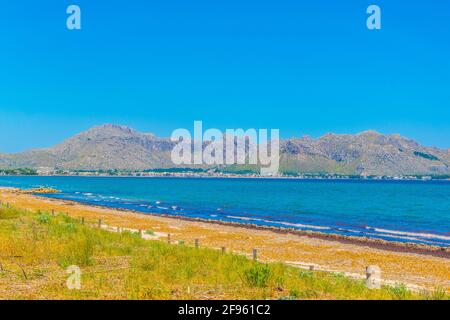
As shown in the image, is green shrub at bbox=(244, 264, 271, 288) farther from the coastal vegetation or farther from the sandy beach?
the sandy beach

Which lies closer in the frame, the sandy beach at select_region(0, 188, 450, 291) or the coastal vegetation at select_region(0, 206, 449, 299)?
the coastal vegetation at select_region(0, 206, 449, 299)

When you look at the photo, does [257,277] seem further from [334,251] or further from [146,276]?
[334,251]

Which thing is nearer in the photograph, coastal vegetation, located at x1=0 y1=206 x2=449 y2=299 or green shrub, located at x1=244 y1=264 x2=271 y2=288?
coastal vegetation, located at x1=0 y1=206 x2=449 y2=299

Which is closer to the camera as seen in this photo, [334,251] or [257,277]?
[257,277]

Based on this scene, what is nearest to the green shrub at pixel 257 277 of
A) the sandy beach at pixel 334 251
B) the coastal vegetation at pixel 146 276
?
the coastal vegetation at pixel 146 276

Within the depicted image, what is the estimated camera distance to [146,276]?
58.2 ft

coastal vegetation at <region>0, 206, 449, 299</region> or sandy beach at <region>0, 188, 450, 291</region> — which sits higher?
coastal vegetation at <region>0, 206, 449, 299</region>

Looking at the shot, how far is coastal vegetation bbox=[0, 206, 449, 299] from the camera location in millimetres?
15258

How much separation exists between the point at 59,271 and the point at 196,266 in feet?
20.3

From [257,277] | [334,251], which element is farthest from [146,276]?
[334,251]

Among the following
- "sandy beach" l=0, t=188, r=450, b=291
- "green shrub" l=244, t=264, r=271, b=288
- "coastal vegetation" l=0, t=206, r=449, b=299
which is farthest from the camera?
"sandy beach" l=0, t=188, r=450, b=291

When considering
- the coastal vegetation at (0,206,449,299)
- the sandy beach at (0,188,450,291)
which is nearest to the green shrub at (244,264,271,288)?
the coastal vegetation at (0,206,449,299)

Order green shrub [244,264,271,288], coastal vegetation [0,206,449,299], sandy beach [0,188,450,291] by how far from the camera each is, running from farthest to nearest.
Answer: sandy beach [0,188,450,291] → green shrub [244,264,271,288] → coastal vegetation [0,206,449,299]
